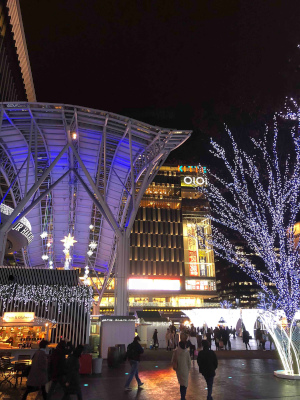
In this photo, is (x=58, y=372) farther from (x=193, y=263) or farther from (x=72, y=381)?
(x=193, y=263)

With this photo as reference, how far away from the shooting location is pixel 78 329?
1806 cm

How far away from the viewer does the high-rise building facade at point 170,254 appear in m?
69.4

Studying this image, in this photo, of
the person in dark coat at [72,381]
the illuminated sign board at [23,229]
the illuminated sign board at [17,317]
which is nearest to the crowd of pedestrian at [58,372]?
the person in dark coat at [72,381]

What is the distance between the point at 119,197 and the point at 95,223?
9.33m

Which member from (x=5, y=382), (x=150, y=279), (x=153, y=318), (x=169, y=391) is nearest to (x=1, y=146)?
(x=153, y=318)

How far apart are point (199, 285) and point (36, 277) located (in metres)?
56.1

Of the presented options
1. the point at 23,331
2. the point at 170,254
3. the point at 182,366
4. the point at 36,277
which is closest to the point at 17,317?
the point at 23,331

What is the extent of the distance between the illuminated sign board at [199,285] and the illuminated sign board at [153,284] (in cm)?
259

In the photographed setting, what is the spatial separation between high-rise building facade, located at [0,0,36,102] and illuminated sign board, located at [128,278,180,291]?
40740 mm

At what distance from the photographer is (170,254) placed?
Answer: 236 ft

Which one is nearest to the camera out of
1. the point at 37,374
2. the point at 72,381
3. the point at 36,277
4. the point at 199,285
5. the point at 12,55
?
the point at 72,381

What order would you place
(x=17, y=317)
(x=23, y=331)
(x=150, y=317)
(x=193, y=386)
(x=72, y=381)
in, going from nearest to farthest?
(x=72, y=381), (x=193, y=386), (x=17, y=317), (x=23, y=331), (x=150, y=317)

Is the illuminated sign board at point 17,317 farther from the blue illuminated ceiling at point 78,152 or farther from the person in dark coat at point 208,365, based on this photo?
the person in dark coat at point 208,365

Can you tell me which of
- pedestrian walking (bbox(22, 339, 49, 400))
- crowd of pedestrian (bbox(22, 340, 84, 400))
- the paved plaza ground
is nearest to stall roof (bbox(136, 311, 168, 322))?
the paved plaza ground
